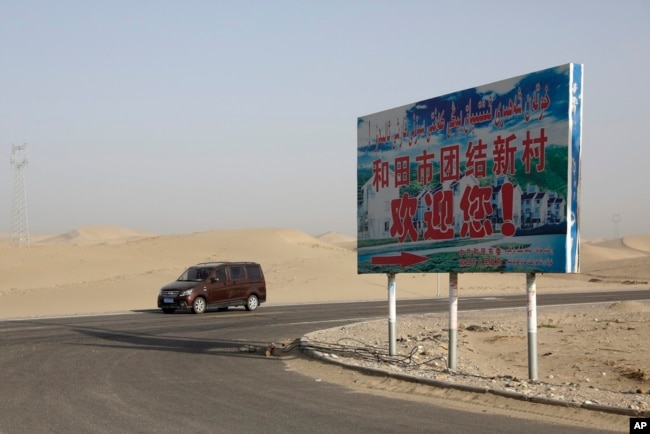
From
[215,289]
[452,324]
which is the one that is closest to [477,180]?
[452,324]

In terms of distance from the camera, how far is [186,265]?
225ft

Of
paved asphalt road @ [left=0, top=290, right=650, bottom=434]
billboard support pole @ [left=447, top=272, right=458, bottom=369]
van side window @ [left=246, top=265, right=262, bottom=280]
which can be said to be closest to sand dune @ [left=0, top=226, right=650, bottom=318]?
van side window @ [left=246, top=265, right=262, bottom=280]

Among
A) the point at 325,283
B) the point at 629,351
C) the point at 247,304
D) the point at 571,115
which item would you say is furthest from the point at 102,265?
the point at 571,115

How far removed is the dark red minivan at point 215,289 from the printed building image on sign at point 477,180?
51.6 feet

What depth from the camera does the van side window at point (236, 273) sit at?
32.8 metres

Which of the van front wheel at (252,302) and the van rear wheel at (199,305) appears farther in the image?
the van front wheel at (252,302)

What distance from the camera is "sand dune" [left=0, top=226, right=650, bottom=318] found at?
148 feet

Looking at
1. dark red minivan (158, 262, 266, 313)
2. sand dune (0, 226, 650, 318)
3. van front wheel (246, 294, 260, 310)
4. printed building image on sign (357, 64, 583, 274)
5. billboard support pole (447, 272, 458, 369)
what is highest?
printed building image on sign (357, 64, 583, 274)

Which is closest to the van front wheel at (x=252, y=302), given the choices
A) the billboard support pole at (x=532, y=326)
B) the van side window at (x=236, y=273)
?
the van side window at (x=236, y=273)

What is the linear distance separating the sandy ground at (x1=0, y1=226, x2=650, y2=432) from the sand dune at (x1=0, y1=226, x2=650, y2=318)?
0.10 meters

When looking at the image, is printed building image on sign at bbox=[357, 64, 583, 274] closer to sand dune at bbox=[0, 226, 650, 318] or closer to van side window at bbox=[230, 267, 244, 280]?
van side window at bbox=[230, 267, 244, 280]

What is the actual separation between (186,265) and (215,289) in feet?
122

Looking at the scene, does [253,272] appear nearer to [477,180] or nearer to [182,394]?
[477,180]

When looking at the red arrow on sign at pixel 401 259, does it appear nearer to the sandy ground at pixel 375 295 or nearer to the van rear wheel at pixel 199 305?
the sandy ground at pixel 375 295
